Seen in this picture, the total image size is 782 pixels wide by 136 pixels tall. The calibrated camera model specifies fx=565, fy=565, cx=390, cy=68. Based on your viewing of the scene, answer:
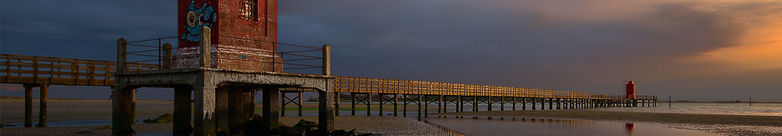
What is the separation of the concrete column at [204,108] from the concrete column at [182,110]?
8.72ft

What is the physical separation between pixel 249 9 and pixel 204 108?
3.00m

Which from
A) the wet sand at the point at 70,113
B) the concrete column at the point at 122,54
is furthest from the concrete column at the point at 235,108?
the wet sand at the point at 70,113

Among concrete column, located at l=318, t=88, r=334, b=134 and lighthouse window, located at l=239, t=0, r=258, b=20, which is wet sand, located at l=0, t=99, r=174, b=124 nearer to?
lighthouse window, located at l=239, t=0, r=258, b=20

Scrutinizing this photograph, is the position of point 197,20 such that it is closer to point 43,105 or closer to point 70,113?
point 43,105

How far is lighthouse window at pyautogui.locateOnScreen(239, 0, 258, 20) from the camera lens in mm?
13492

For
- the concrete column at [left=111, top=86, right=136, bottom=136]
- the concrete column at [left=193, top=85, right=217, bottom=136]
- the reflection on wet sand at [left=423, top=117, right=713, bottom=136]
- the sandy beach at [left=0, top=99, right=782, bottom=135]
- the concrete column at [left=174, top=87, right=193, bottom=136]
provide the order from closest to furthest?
the concrete column at [left=193, top=85, right=217, bottom=136] < the concrete column at [left=111, top=86, right=136, bottom=136] < the concrete column at [left=174, top=87, right=193, bottom=136] < the sandy beach at [left=0, top=99, right=782, bottom=135] < the reflection on wet sand at [left=423, top=117, right=713, bottom=136]

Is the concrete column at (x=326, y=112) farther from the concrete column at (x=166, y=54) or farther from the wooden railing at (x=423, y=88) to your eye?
the wooden railing at (x=423, y=88)

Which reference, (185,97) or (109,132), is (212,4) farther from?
(109,132)

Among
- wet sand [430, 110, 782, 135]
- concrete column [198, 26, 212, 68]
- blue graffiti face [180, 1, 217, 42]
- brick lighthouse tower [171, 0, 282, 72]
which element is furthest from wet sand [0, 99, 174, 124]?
wet sand [430, 110, 782, 135]

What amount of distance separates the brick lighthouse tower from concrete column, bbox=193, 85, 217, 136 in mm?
1148

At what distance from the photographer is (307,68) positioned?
49.4 ft

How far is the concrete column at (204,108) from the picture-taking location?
11711 millimetres

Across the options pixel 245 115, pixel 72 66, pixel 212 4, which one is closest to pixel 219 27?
pixel 212 4

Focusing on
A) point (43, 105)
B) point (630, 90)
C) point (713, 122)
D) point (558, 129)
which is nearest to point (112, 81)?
point (43, 105)
